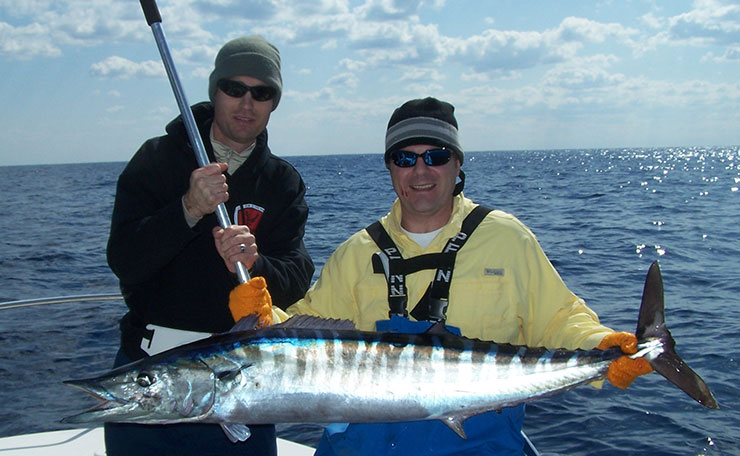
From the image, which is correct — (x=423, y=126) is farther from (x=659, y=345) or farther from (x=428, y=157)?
(x=659, y=345)

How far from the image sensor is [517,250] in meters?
4.00

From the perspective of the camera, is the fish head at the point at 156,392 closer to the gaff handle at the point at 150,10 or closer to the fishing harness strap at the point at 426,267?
the fishing harness strap at the point at 426,267

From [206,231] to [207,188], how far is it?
0.72 metres

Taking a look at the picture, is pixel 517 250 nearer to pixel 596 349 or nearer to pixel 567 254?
pixel 596 349

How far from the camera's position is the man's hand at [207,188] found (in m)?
3.79

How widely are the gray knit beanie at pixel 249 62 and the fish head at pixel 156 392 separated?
2.06 metres

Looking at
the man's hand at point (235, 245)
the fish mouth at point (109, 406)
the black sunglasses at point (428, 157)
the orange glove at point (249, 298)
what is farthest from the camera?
the black sunglasses at point (428, 157)

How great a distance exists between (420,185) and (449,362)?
3.98ft

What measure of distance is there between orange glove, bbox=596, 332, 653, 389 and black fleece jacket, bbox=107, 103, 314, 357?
2087mm

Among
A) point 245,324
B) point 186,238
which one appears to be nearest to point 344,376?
point 245,324

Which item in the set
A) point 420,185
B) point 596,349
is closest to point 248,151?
point 420,185

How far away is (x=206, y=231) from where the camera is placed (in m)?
4.43

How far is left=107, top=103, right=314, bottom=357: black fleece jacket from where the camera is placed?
398 centimetres

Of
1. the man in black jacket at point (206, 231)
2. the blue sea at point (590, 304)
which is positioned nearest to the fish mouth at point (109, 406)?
the man in black jacket at point (206, 231)
